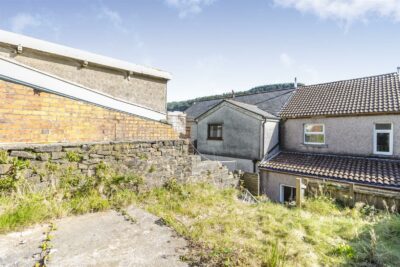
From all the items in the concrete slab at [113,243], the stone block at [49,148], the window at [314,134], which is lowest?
the concrete slab at [113,243]

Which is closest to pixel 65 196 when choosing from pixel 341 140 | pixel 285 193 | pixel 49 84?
pixel 49 84

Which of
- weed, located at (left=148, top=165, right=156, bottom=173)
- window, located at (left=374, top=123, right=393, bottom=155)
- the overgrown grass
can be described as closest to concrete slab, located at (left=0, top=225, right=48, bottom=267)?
the overgrown grass

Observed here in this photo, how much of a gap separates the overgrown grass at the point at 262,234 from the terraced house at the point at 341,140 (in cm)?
455

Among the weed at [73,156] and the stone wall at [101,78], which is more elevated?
the stone wall at [101,78]

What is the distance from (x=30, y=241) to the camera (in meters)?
3.20

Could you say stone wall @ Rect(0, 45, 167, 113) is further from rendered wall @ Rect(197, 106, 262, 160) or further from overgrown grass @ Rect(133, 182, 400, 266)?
overgrown grass @ Rect(133, 182, 400, 266)

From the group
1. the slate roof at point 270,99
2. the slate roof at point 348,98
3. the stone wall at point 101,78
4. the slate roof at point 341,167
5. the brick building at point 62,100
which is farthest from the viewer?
the slate roof at point 270,99

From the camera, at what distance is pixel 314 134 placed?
45.9ft

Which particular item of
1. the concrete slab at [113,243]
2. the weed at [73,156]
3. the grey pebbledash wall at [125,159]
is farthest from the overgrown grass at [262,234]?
the weed at [73,156]

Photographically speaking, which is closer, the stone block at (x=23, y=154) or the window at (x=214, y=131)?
the stone block at (x=23, y=154)

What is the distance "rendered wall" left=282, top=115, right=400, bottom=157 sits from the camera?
11.4 metres

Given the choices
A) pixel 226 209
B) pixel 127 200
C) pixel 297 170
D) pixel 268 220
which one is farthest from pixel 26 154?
pixel 297 170

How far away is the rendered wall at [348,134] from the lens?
37.5 feet

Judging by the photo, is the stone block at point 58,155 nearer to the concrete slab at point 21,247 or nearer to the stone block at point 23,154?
the stone block at point 23,154
